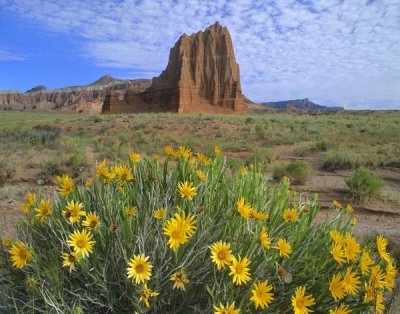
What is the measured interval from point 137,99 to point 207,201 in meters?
70.6

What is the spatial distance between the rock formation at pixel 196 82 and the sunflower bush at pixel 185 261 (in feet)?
206

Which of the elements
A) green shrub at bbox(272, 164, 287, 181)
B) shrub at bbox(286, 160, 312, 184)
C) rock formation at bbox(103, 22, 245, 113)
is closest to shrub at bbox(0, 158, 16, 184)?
green shrub at bbox(272, 164, 287, 181)

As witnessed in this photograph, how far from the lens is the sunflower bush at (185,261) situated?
1.91 meters

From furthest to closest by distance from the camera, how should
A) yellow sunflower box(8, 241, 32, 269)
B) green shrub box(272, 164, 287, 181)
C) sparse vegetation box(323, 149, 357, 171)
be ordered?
sparse vegetation box(323, 149, 357, 171)
green shrub box(272, 164, 287, 181)
yellow sunflower box(8, 241, 32, 269)

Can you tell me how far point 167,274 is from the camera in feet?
6.80

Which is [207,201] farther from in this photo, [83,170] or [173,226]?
[83,170]

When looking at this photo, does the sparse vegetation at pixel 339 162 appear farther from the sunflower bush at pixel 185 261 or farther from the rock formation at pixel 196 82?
the rock formation at pixel 196 82

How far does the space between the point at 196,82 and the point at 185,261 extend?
70.3 meters

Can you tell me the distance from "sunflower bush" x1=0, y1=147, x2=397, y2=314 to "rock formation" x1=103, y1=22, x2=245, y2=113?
62.7m

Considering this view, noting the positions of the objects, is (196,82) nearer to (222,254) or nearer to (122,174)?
(122,174)

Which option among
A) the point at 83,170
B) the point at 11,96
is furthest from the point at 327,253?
the point at 11,96

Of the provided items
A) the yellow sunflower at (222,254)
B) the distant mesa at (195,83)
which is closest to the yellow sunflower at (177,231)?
the yellow sunflower at (222,254)

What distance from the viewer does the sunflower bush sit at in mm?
1907

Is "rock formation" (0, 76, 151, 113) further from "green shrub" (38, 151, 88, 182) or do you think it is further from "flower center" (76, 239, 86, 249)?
"flower center" (76, 239, 86, 249)
